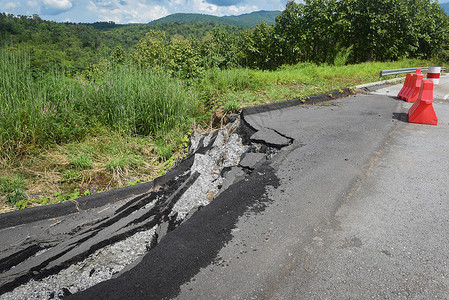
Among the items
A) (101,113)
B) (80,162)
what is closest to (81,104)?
(101,113)

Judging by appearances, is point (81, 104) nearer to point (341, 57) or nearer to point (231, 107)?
point (231, 107)

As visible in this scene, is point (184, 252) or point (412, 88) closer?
Answer: point (184, 252)

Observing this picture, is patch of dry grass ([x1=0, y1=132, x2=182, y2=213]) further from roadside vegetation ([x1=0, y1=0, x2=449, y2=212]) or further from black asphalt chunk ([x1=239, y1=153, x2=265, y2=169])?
black asphalt chunk ([x1=239, y1=153, x2=265, y2=169])

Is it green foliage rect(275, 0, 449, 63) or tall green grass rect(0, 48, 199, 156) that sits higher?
green foliage rect(275, 0, 449, 63)

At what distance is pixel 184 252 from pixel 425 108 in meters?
6.02

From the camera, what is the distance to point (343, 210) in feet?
10.1

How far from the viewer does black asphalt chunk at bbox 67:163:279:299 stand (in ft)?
6.80

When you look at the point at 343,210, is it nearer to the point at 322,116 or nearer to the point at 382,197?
the point at 382,197

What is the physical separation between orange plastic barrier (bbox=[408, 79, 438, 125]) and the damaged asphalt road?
129 cm

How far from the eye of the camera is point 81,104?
612 centimetres

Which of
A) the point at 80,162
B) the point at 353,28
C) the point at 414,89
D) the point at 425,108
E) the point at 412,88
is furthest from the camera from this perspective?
the point at 353,28

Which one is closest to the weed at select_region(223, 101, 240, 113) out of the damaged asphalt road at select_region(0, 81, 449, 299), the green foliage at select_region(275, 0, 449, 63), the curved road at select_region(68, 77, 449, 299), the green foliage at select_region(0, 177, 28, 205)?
the damaged asphalt road at select_region(0, 81, 449, 299)

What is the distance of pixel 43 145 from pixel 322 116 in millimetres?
5554

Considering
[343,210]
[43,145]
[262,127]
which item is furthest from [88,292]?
[262,127]
